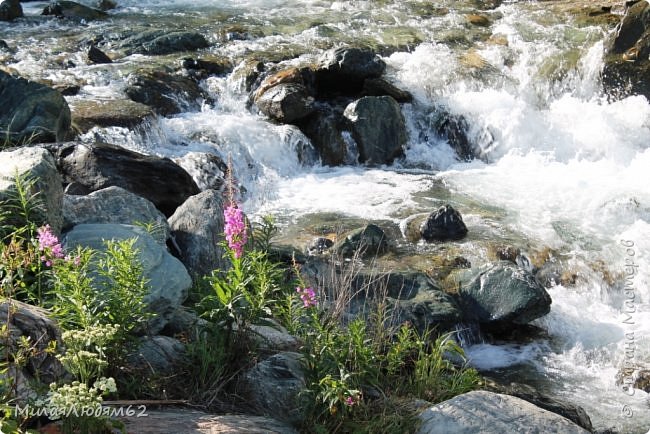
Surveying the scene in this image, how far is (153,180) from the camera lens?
8414 millimetres

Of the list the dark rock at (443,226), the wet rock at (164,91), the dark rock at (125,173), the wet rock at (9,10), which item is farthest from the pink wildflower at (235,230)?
the wet rock at (9,10)

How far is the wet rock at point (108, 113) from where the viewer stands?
1107 centimetres

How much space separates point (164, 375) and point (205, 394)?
250 millimetres

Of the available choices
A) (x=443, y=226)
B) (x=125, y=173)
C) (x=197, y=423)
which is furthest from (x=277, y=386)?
(x=443, y=226)

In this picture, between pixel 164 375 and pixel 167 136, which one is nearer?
pixel 164 375

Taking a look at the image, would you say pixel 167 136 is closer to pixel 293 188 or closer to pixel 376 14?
pixel 293 188

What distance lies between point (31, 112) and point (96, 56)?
17.3ft

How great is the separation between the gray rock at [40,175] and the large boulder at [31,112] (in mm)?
4196

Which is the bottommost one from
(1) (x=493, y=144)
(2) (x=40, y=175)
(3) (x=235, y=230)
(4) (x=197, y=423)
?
(1) (x=493, y=144)

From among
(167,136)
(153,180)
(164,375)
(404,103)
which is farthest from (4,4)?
(164,375)

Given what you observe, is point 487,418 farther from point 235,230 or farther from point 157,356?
point 157,356

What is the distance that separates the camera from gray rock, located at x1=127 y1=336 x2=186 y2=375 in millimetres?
3818

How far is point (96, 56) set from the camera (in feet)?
47.1

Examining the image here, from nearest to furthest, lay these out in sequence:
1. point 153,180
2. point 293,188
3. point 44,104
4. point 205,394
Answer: point 205,394 < point 153,180 < point 44,104 < point 293,188
